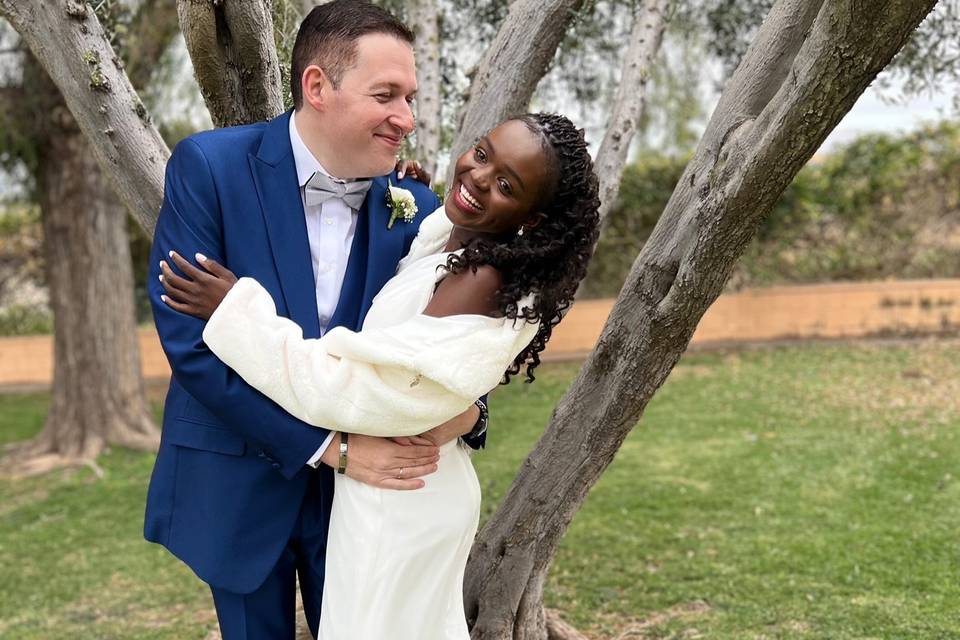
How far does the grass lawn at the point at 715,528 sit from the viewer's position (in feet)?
14.5

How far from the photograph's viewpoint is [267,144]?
2.34 m

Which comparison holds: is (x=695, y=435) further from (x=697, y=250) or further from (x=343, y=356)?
(x=343, y=356)

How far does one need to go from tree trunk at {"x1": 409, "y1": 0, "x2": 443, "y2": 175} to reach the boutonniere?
128 cm

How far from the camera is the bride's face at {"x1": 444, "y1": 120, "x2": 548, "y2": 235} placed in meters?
2.07

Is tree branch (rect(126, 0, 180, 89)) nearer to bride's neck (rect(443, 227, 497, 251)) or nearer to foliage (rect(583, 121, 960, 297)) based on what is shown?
foliage (rect(583, 121, 960, 297))

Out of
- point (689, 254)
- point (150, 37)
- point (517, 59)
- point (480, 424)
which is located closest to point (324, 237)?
point (480, 424)

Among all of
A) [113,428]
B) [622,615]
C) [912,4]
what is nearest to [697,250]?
[912,4]

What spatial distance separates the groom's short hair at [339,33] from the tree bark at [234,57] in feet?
1.19

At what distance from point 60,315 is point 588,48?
4.86 metres

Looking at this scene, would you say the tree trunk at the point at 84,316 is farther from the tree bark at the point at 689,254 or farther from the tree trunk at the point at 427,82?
the tree bark at the point at 689,254

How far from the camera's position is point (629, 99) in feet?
12.2

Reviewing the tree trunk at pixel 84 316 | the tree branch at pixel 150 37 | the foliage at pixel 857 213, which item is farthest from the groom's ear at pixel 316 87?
the foliage at pixel 857 213

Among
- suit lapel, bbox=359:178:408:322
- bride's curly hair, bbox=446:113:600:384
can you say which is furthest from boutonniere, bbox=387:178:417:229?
bride's curly hair, bbox=446:113:600:384

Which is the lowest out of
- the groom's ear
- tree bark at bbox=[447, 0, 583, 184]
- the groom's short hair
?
the groom's ear
